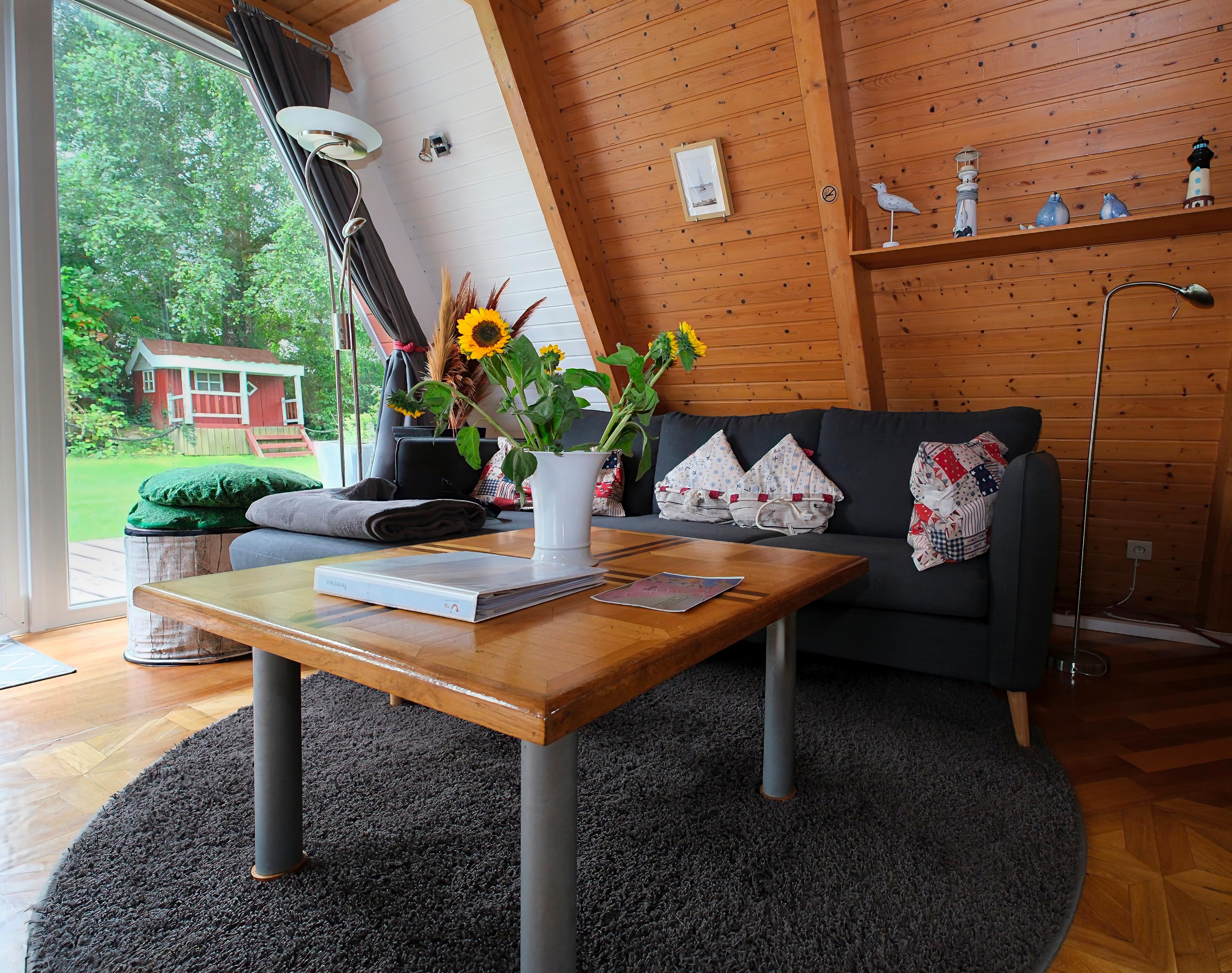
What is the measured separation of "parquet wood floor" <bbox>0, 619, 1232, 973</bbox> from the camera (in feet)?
4.01

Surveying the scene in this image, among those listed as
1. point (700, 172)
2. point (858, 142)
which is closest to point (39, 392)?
point (700, 172)

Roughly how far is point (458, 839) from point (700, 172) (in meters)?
2.59

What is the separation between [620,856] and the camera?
4.51 feet

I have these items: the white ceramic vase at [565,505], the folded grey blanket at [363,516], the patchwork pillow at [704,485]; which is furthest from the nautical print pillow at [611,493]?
the white ceramic vase at [565,505]

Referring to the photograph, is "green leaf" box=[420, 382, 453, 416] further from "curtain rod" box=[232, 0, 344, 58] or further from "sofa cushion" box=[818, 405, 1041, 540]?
"curtain rod" box=[232, 0, 344, 58]

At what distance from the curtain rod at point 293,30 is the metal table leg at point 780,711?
3349mm

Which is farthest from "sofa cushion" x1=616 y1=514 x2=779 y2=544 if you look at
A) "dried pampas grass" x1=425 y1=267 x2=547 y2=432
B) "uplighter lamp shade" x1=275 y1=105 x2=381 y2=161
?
"uplighter lamp shade" x1=275 y1=105 x2=381 y2=161

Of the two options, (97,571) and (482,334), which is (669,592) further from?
(97,571)

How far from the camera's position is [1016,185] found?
8.47ft

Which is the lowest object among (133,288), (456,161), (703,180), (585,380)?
(585,380)

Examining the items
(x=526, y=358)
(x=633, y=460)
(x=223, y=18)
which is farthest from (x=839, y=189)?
(x=223, y=18)

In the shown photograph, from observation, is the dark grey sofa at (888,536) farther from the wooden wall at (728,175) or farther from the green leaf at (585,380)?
the green leaf at (585,380)

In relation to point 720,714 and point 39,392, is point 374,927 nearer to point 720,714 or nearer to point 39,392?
point 720,714

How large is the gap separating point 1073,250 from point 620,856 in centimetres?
249
